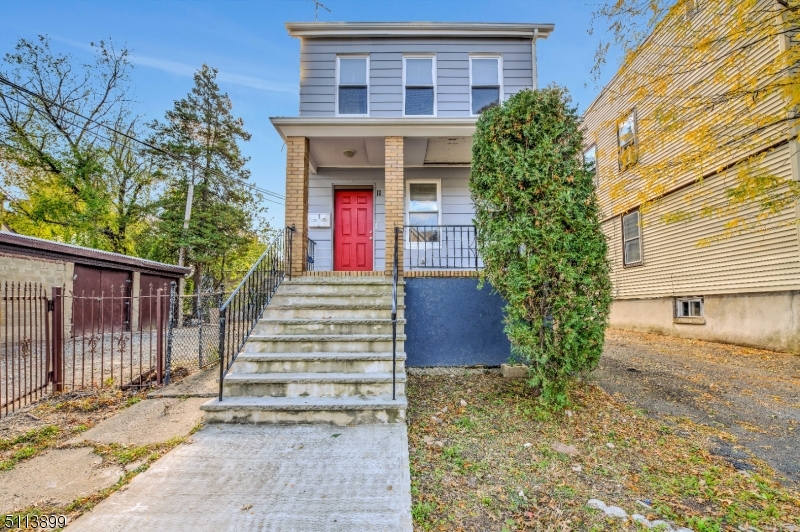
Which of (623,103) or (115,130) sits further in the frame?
(115,130)

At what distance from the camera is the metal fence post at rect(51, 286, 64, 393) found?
4625mm

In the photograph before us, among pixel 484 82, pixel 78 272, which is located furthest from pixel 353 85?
pixel 78 272

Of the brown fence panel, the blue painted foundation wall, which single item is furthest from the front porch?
the brown fence panel

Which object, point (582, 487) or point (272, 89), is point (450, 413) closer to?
point (582, 487)

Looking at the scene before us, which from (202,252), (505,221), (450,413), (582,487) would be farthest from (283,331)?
(202,252)

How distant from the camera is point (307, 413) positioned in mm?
3619

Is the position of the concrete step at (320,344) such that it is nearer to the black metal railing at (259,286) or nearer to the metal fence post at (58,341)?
the black metal railing at (259,286)

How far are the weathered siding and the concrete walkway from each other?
465cm

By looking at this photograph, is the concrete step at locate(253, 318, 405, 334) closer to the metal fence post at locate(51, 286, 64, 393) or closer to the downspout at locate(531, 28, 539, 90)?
the metal fence post at locate(51, 286, 64, 393)

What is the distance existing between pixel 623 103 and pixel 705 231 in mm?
5024

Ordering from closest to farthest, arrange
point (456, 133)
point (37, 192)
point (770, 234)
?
point (456, 133)
point (770, 234)
point (37, 192)

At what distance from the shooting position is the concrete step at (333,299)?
5.32 metres

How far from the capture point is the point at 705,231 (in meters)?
8.67

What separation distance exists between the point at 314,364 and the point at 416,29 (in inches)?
294
